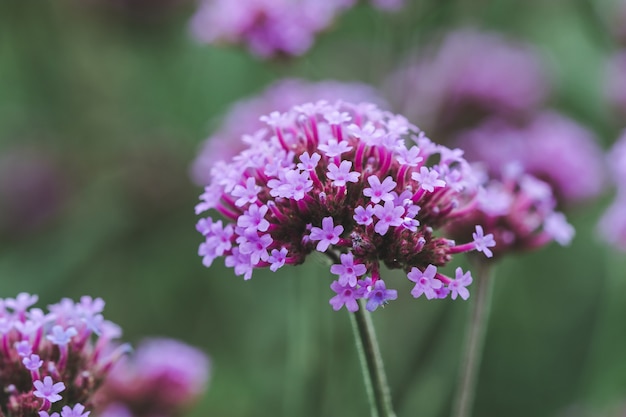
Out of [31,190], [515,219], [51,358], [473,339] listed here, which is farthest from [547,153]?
[31,190]

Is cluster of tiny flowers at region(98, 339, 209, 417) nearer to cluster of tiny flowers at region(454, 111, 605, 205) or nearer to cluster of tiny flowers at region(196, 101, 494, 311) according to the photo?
cluster of tiny flowers at region(196, 101, 494, 311)

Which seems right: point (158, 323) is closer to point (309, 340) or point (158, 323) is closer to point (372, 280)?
point (309, 340)

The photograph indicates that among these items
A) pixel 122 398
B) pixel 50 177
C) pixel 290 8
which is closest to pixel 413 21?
pixel 290 8

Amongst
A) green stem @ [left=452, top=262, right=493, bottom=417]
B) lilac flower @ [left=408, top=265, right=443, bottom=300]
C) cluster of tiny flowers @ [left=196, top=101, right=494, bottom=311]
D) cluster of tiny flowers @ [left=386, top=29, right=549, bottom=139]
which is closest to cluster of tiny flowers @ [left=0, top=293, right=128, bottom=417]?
cluster of tiny flowers @ [left=196, top=101, right=494, bottom=311]

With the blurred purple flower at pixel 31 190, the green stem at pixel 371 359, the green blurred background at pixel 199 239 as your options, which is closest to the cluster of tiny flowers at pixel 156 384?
the green blurred background at pixel 199 239

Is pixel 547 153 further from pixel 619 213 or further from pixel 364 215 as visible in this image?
pixel 364 215
